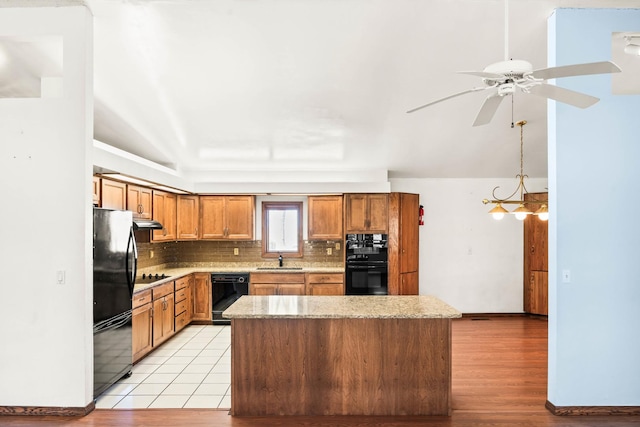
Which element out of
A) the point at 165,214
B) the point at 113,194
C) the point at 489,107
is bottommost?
the point at 165,214

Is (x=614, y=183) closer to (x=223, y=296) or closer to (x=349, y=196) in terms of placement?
(x=349, y=196)

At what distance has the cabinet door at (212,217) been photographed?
6.13 meters

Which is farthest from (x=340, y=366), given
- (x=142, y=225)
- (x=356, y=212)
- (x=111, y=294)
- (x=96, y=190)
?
(x=356, y=212)

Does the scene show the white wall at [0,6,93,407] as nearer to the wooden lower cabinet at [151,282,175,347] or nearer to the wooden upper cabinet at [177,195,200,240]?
the wooden lower cabinet at [151,282,175,347]

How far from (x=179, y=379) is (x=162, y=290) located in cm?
134

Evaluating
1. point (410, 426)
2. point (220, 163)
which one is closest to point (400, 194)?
point (220, 163)

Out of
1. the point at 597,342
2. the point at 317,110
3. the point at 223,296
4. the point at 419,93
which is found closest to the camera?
the point at 597,342

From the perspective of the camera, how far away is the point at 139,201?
15.4 ft

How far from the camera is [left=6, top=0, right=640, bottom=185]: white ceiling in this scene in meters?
3.16

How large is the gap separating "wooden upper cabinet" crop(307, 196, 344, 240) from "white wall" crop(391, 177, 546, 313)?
3.68 feet

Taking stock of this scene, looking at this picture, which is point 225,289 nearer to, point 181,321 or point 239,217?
point 181,321

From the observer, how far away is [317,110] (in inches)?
175

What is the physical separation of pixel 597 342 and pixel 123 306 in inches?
167

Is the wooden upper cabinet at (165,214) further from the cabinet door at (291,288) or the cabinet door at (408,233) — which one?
the cabinet door at (408,233)
